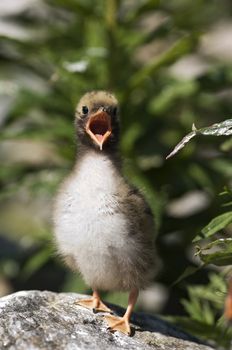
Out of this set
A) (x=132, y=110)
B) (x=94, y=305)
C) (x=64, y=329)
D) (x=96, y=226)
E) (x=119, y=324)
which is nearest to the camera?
(x=64, y=329)

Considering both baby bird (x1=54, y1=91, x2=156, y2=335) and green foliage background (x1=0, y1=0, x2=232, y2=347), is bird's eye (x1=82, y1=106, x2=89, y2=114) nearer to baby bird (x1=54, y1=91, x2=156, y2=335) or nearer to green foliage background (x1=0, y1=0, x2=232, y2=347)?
baby bird (x1=54, y1=91, x2=156, y2=335)

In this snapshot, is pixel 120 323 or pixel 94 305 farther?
pixel 94 305

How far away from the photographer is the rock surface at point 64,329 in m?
4.41

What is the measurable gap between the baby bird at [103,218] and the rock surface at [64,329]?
0.40ft

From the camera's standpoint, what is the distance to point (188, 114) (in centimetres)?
845

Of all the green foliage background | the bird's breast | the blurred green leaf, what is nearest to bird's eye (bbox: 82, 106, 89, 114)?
the bird's breast

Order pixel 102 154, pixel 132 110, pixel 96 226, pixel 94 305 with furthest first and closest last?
1. pixel 132 110
2. pixel 94 305
3. pixel 102 154
4. pixel 96 226

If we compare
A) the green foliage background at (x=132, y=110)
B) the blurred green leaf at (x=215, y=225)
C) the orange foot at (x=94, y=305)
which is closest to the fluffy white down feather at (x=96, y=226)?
the orange foot at (x=94, y=305)

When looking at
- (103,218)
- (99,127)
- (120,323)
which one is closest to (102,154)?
(99,127)

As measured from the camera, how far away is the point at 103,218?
4.82m

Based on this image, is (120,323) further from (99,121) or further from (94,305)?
(99,121)

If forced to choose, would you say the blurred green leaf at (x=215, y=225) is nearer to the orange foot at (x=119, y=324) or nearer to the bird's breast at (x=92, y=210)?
the bird's breast at (x=92, y=210)

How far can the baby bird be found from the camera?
4.85 meters

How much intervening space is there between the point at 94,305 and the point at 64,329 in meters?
0.64
